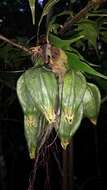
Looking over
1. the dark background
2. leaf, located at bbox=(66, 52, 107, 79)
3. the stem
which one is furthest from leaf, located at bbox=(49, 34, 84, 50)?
the dark background

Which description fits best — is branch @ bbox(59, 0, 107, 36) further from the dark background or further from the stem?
the dark background

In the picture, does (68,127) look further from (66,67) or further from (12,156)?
(12,156)

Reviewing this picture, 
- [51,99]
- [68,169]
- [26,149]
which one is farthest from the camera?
[26,149]

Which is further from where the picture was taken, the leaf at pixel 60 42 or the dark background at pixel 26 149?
the dark background at pixel 26 149

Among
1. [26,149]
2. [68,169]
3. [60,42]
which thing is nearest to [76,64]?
[60,42]

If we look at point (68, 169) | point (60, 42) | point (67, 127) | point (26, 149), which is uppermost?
point (60, 42)

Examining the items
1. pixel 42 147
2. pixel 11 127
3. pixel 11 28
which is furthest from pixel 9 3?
pixel 42 147

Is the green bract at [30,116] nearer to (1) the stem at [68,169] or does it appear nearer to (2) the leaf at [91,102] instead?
(2) the leaf at [91,102]

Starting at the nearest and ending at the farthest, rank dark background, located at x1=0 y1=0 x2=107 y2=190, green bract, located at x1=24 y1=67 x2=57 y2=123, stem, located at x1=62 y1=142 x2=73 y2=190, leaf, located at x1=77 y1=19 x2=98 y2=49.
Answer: green bract, located at x1=24 y1=67 x2=57 y2=123 → leaf, located at x1=77 y1=19 x2=98 y2=49 → stem, located at x1=62 y1=142 x2=73 y2=190 → dark background, located at x1=0 y1=0 x2=107 y2=190

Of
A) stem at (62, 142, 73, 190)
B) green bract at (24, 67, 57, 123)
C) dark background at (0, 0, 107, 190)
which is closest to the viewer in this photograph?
green bract at (24, 67, 57, 123)

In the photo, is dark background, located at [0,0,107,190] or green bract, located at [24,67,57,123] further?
dark background, located at [0,0,107,190]

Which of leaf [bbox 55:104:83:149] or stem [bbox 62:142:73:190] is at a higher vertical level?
leaf [bbox 55:104:83:149]

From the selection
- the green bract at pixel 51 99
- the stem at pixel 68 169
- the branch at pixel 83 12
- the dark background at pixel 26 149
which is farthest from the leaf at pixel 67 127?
Answer: the dark background at pixel 26 149

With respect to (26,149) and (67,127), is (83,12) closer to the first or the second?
(67,127)
